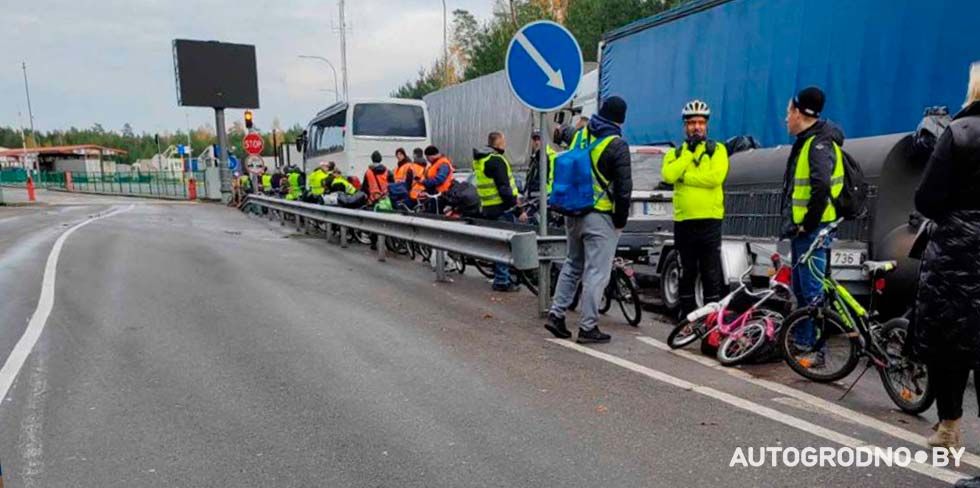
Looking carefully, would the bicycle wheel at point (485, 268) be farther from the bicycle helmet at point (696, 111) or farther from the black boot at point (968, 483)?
the black boot at point (968, 483)

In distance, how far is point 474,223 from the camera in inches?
354

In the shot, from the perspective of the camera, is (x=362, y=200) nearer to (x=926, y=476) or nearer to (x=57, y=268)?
(x=57, y=268)

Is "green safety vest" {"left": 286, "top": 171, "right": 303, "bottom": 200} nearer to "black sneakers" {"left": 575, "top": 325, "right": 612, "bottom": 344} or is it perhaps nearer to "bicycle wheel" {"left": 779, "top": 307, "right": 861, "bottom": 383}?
"black sneakers" {"left": 575, "top": 325, "right": 612, "bottom": 344}

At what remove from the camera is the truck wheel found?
696 cm

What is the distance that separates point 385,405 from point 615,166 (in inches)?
100

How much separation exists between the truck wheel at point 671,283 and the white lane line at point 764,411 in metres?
1.73

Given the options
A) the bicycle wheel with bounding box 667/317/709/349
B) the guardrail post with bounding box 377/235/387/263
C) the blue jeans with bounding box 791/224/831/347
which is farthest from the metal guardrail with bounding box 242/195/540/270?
the blue jeans with bounding box 791/224/831/347

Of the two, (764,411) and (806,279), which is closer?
(764,411)

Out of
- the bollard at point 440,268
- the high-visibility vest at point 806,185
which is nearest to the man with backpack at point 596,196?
the high-visibility vest at point 806,185

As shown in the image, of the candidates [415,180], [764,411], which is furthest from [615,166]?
[415,180]

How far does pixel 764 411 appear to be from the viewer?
165 inches

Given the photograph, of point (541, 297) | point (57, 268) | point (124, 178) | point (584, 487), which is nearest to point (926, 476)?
point (584, 487)

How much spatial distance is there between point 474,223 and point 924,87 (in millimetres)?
5013

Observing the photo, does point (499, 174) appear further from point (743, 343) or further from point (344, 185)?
point (344, 185)
